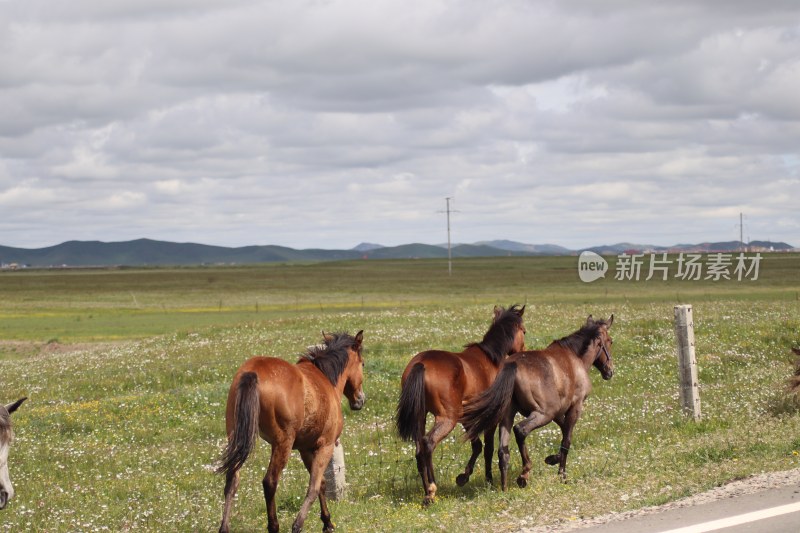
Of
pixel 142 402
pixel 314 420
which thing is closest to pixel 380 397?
pixel 142 402

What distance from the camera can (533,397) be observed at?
431 inches

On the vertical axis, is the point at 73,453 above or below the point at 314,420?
below

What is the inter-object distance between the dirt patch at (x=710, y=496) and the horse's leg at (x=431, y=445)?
2.10 m

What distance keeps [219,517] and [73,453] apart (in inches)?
228

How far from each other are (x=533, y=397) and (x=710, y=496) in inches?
110

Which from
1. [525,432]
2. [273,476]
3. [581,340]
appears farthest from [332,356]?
[581,340]

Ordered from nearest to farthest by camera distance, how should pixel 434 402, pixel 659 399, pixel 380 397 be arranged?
pixel 434 402
pixel 659 399
pixel 380 397

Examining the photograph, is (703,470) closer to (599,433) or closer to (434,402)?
(434,402)

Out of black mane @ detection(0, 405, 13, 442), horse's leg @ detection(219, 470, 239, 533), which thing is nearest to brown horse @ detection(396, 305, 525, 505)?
horse's leg @ detection(219, 470, 239, 533)

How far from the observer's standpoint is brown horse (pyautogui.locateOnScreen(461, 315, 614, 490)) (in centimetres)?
1052

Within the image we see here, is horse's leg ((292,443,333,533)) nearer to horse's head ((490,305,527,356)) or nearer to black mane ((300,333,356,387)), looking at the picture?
black mane ((300,333,356,387))

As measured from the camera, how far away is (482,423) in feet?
34.5

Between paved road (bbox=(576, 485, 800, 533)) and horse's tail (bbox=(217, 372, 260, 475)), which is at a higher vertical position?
horse's tail (bbox=(217, 372, 260, 475))

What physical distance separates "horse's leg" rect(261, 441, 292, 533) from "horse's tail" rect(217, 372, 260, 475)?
1.49 ft
